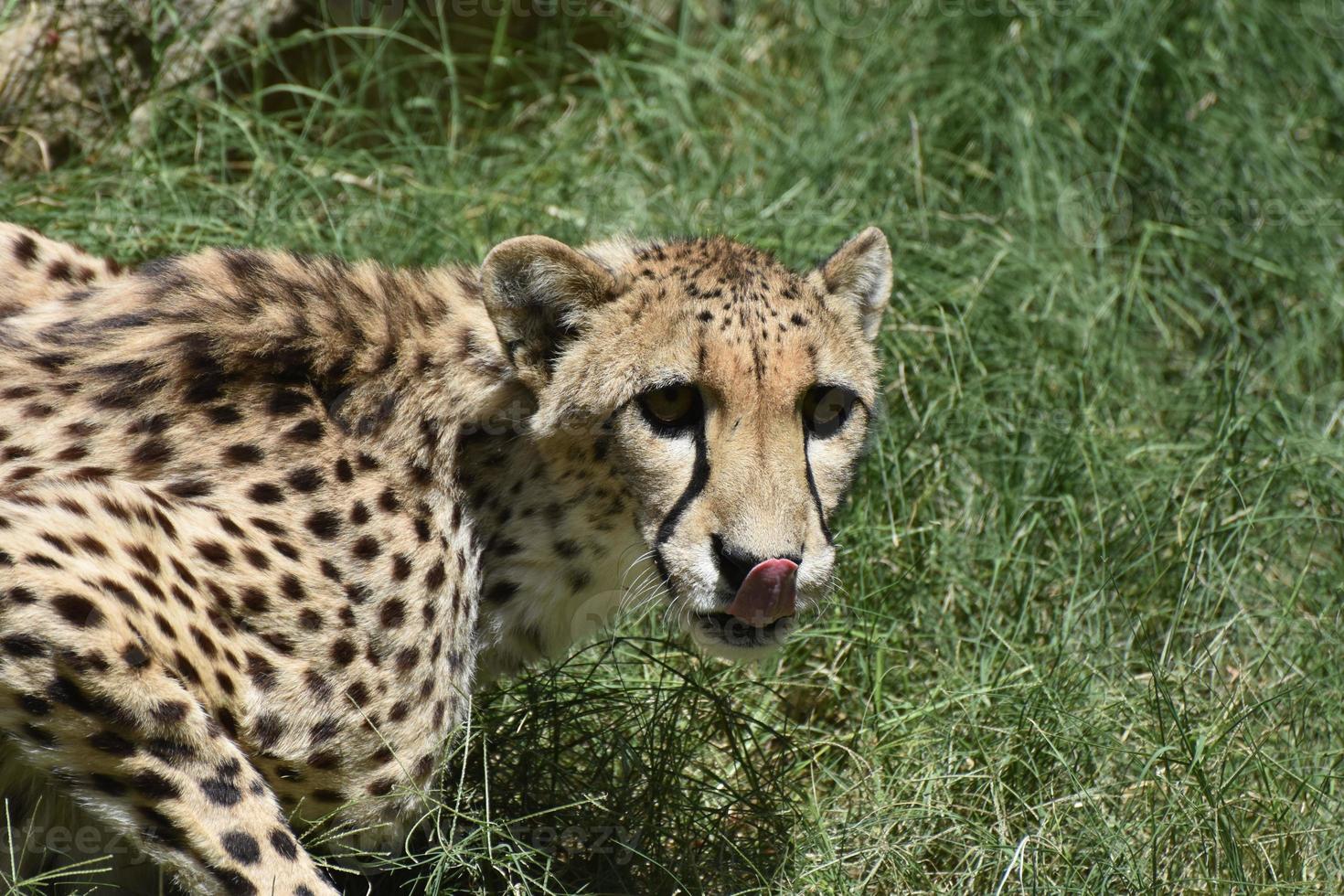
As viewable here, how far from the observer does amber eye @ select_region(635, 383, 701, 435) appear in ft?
11.1

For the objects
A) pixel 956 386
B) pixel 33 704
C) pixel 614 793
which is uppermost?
pixel 33 704

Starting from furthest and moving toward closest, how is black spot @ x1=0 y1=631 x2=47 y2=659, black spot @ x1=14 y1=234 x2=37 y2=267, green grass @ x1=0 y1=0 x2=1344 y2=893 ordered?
green grass @ x1=0 y1=0 x2=1344 y2=893 → black spot @ x1=14 y1=234 x2=37 y2=267 → black spot @ x1=0 y1=631 x2=47 y2=659

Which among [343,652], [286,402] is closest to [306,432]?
[286,402]

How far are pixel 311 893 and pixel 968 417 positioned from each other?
2745 millimetres

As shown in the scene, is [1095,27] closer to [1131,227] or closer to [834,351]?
[1131,227]

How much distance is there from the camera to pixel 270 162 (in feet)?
17.8

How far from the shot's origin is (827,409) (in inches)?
138

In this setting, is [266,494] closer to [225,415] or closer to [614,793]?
[225,415]

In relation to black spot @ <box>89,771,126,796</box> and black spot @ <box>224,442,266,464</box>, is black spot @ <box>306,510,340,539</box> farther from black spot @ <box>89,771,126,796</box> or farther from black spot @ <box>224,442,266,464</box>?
black spot @ <box>89,771,126,796</box>

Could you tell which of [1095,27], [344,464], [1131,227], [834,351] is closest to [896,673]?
[834,351]

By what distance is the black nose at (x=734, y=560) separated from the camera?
10.4 feet

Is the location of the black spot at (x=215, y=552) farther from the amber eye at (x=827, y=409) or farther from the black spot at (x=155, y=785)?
the amber eye at (x=827, y=409)

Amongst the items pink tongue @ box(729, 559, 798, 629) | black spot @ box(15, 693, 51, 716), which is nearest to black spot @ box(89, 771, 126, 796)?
black spot @ box(15, 693, 51, 716)

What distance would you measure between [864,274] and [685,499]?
2.88 feet
